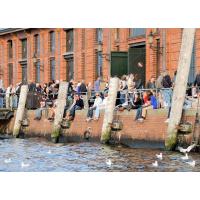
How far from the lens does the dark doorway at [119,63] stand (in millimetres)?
33156

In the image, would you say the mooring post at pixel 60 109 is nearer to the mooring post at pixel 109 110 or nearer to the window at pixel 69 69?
the mooring post at pixel 109 110

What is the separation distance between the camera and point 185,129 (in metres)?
22.5

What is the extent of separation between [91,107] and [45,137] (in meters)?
3.72

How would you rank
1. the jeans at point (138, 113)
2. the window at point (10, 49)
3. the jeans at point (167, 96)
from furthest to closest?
the window at point (10, 49), the jeans at point (138, 113), the jeans at point (167, 96)

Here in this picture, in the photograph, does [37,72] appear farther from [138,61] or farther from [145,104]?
[145,104]

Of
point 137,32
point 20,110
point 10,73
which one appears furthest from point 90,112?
point 10,73

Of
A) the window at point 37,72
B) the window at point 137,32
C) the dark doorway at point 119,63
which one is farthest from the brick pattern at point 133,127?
the window at point 37,72

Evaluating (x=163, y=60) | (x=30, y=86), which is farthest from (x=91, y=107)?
(x=30, y=86)

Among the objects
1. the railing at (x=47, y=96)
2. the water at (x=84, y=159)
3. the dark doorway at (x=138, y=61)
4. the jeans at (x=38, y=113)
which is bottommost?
the water at (x=84, y=159)

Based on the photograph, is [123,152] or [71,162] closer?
[71,162]

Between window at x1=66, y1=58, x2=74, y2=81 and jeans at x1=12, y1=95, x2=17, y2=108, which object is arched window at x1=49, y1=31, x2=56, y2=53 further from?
jeans at x1=12, y1=95, x2=17, y2=108

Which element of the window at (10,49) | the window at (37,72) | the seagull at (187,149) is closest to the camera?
the seagull at (187,149)

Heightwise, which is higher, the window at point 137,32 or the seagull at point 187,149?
the window at point 137,32
